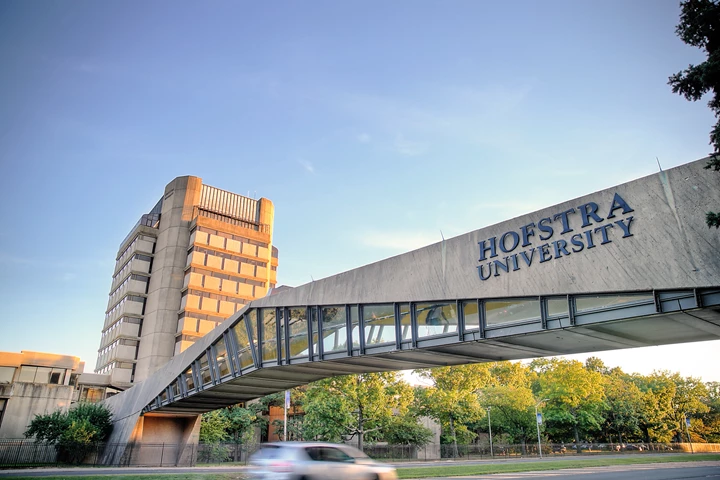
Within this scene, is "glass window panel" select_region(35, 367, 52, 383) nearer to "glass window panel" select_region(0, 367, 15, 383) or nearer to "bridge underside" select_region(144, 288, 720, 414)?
"glass window panel" select_region(0, 367, 15, 383)

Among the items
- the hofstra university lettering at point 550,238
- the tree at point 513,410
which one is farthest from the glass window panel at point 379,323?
the tree at point 513,410

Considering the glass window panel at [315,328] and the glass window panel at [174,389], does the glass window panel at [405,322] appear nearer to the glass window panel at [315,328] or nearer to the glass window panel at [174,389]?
the glass window panel at [315,328]

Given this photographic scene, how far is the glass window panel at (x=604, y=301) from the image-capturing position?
15266mm

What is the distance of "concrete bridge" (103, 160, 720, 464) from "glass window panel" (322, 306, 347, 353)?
6 centimetres

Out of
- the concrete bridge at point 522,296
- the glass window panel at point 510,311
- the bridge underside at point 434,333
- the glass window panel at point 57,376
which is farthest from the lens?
the glass window panel at point 57,376

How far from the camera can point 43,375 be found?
56406 mm

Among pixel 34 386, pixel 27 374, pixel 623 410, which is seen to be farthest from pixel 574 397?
pixel 27 374

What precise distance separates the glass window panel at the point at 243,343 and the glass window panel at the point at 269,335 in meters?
1.47

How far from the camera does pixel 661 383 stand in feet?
267

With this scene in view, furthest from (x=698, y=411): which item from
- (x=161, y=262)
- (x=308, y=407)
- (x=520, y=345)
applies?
(x=161, y=262)

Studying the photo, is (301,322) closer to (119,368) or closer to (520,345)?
(520,345)

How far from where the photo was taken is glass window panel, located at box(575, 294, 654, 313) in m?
15.3

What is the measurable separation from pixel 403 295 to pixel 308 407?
26024 mm

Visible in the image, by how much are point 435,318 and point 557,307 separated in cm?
509
